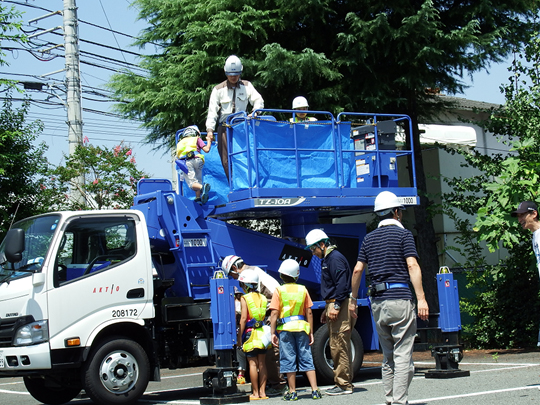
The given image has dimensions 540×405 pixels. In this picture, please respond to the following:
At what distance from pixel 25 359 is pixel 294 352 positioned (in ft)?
10.4

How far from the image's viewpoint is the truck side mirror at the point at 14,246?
819cm

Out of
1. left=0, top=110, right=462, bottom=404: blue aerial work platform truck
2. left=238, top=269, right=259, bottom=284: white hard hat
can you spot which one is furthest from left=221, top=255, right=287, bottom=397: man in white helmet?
left=0, top=110, right=462, bottom=404: blue aerial work platform truck

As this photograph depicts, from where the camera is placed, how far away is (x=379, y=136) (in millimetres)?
10930

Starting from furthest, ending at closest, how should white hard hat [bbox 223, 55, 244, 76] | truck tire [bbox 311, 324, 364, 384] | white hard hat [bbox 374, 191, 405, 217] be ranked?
white hard hat [bbox 223, 55, 244, 76], truck tire [bbox 311, 324, 364, 384], white hard hat [bbox 374, 191, 405, 217]

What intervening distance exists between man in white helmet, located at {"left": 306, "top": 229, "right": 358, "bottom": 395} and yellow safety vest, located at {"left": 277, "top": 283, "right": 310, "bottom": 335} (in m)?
0.42

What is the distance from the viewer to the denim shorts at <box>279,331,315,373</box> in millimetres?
8484

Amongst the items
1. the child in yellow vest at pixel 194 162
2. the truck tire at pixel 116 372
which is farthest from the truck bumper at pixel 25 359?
the child in yellow vest at pixel 194 162

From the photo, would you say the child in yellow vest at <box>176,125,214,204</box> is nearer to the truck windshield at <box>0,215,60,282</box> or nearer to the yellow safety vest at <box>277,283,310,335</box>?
the truck windshield at <box>0,215,60,282</box>

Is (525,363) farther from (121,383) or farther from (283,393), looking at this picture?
(121,383)

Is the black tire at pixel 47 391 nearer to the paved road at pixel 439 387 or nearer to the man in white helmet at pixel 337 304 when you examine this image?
the paved road at pixel 439 387

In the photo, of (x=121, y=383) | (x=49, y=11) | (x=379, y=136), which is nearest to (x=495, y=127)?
(x=379, y=136)

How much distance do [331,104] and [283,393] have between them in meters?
7.27

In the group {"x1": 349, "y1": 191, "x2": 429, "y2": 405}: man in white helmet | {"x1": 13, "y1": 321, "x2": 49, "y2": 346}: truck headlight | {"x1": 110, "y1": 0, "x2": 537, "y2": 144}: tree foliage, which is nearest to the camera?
{"x1": 349, "y1": 191, "x2": 429, "y2": 405}: man in white helmet

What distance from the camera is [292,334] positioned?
28.1 feet
